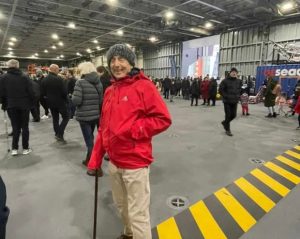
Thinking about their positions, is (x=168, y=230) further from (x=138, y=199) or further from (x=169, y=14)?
(x=169, y=14)

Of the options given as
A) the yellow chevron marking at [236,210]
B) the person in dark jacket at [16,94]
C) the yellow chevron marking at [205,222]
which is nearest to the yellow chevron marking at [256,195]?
the yellow chevron marking at [236,210]

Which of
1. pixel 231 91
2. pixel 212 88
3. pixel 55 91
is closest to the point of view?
pixel 55 91

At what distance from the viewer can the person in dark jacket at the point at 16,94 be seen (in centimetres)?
376

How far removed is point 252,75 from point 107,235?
15455 mm

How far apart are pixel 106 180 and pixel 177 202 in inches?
40.3

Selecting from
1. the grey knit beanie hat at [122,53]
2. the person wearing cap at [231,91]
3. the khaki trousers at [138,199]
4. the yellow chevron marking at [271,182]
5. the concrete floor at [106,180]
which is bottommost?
the yellow chevron marking at [271,182]

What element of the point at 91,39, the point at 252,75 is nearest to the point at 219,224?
the point at 252,75

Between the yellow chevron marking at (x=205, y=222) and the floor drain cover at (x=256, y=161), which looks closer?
the yellow chevron marking at (x=205, y=222)

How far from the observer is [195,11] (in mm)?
12438

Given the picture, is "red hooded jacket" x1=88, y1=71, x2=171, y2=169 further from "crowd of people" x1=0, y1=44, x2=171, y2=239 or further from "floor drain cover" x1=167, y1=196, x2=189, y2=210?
"floor drain cover" x1=167, y1=196, x2=189, y2=210

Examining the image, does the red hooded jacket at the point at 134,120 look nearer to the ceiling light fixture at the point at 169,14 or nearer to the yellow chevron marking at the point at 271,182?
the yellow chevron marking at the point at 271,182

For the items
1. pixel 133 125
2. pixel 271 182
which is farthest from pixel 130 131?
pixel 271 182

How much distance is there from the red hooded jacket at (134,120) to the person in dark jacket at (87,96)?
180 cm

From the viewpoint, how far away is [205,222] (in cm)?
223
